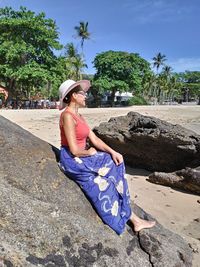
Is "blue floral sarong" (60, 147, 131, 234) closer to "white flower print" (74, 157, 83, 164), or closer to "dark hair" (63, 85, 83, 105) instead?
"white flower print" (74, 157, 83, 164)

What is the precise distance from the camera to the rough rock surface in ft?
9.95

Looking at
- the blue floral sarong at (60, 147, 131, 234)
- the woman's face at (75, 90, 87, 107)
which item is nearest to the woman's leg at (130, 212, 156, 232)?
the blue floral sarong at (60, 147, 131, 234)

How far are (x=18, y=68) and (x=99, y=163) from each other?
3255 cm

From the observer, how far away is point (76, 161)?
3660 mm

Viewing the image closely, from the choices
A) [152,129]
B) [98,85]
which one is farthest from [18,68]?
[152,129]

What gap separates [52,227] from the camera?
10.5 ft

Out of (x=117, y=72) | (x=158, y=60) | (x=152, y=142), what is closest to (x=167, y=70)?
(x=158, y=60)

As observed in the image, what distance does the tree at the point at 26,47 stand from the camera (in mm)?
34062

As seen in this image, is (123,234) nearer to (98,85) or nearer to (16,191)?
(16,191)

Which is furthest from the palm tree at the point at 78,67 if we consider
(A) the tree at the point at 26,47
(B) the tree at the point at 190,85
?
(B) the tree at the point at 190,85

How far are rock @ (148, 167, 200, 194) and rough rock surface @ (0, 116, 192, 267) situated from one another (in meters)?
3.26

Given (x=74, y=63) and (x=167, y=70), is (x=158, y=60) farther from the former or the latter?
(x=74, y=63)

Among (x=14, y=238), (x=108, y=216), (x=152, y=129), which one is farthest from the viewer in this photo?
(x=152, y=129)

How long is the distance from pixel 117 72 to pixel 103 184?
1875 inches
